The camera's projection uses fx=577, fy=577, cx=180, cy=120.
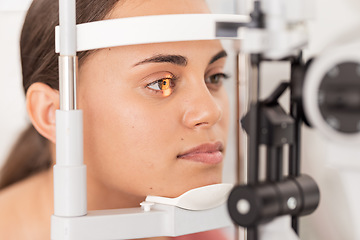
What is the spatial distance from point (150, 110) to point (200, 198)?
19 centimetres

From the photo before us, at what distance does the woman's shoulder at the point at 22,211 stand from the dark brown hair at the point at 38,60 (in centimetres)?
5

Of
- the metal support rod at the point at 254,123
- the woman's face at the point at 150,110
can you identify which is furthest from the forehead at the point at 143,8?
the metal support rod at the point at 254,123

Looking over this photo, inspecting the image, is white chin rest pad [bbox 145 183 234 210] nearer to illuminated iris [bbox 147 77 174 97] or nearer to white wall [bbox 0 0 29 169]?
illuminated iris [bbox 147 77 174 97]

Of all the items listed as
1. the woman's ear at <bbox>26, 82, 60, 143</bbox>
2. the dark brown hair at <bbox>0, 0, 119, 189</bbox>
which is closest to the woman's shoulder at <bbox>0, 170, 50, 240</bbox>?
the dark brown hair at <bbox>0, 0, 119, 189</bbox>

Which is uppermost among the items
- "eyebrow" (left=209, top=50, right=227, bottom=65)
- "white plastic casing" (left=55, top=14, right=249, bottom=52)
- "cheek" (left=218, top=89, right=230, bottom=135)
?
Answer: "white plastic casing" (left=55, top=14, right=249, bottom=52)

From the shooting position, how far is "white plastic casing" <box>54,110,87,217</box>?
972 millimetres

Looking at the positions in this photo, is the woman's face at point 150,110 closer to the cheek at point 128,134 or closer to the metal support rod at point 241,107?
the cheek at point 128,134

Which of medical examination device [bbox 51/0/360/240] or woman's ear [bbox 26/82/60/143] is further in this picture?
woman's ear [bbox 26/82/60/143]

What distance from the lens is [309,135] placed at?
1.23 metres

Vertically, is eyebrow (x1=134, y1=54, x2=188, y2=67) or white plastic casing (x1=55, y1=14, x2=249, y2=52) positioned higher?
white plastic casing (x1=55, y1=14, x2=249, y2=52)

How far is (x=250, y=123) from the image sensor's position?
72cm

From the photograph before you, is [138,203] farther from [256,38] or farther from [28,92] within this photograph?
[256,38]

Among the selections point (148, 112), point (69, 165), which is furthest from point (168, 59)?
point (69, 165)

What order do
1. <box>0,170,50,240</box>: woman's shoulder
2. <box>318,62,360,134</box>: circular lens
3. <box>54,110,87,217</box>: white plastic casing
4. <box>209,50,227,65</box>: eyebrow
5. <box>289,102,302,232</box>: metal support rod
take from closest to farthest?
<box>318,62,360,134</box>: circular lens < <box>289,102,302,232</box>: metal support rod < <box>54,110,87,217</box>: white plastic casing < <box>209,50,227,65</box>: eyebrow < <box>0,170,50,240</box>: woman's shoulder
